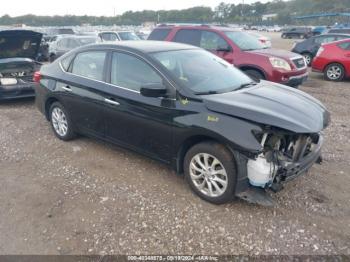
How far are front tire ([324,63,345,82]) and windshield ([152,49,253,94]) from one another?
749 cm

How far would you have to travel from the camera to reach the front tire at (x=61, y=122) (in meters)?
5.05

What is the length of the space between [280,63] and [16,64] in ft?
20.3

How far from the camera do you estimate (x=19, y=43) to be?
739cm

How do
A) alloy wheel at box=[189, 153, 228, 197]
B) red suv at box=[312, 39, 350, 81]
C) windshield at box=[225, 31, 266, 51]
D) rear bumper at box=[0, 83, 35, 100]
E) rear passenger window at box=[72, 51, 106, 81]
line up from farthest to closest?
red suv at box=[312, 39, 350, 81], windshield at box=[225, 31, 266, 51], rear bumper at box=[0, 83, 35, 100], rear passenger window at box=[72, 51, 106, 81], alloy wheel at box=[189, 153, 228, 197]

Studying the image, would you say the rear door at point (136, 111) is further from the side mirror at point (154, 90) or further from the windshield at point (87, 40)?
the windshield at point (87, 40)

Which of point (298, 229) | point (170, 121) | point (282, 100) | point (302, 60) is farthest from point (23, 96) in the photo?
point (302, 60)

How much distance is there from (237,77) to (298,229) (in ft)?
6.87

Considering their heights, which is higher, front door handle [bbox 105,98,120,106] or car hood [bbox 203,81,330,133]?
car hood [bbox 203,81,330,133]

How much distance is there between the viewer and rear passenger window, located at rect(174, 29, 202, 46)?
855 centimetres

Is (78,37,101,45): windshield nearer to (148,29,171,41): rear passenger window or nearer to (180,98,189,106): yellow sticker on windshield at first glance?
(148,29,171,41): rear passenger window

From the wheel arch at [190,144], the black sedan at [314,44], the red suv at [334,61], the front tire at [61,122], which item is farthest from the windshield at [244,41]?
the black sedan at [314,44]

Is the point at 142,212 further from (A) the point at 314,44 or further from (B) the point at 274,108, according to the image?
(A) the point at 314,44

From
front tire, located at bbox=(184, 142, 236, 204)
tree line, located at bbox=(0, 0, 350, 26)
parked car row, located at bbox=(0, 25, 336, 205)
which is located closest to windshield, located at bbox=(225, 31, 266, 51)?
parked car row, located at bbox=(0, 25, 336, 205)

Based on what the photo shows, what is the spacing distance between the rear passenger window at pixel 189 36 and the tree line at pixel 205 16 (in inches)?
3175
